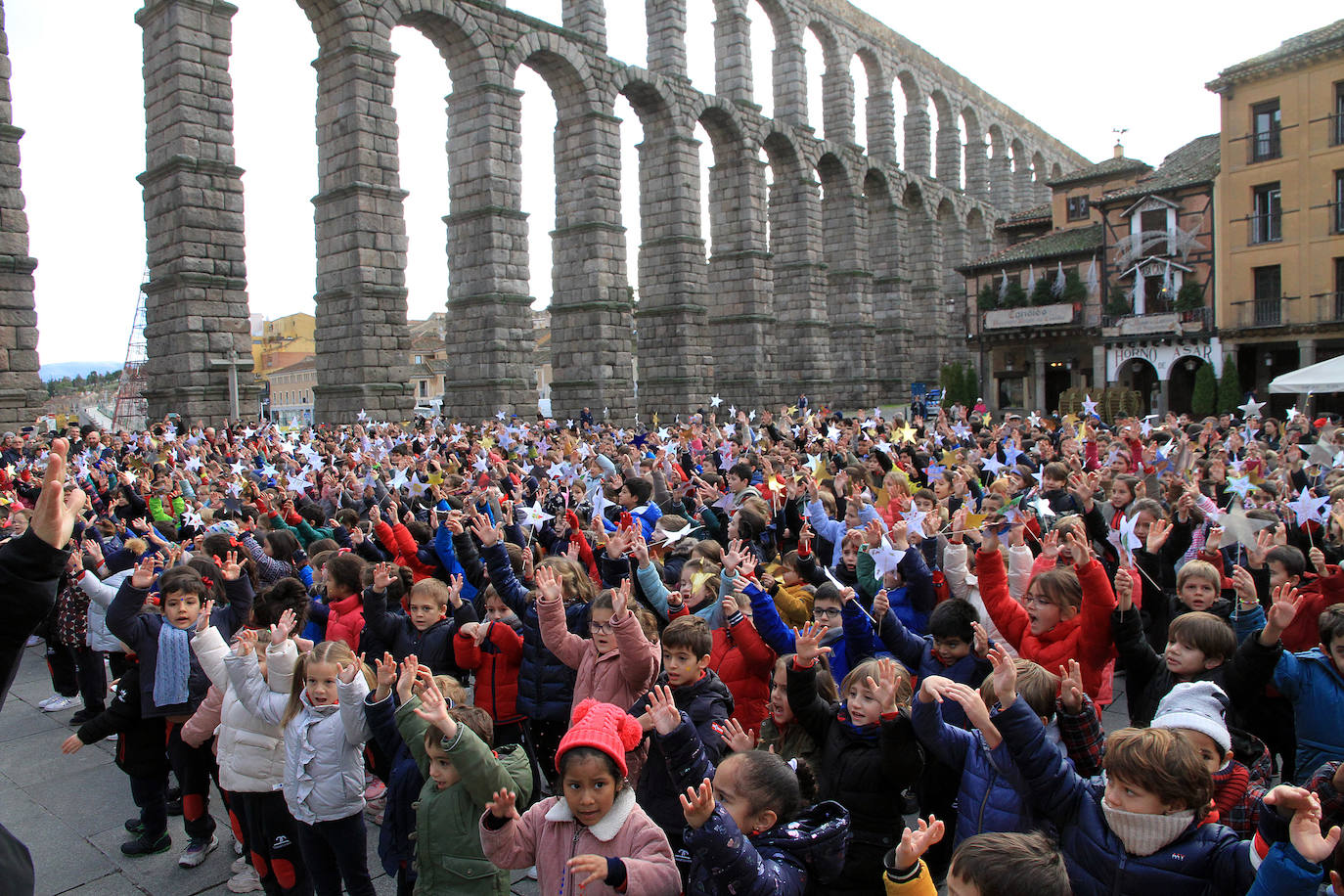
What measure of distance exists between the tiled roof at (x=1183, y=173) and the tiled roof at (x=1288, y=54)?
11.7 feet

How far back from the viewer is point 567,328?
87.3 feet

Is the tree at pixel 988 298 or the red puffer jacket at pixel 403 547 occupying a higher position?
the tree at pixel 988 298

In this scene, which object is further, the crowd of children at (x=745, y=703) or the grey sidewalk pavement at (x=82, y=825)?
the grey sidewalk pavement at (x=82, y=825)

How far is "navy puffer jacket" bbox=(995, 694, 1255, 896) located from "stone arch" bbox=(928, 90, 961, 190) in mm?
49601

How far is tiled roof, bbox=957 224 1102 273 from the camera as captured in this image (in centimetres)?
4038

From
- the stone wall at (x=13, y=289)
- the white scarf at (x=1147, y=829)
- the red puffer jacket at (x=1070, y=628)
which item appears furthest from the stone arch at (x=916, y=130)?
the white scarf at (x=1147, y=829)

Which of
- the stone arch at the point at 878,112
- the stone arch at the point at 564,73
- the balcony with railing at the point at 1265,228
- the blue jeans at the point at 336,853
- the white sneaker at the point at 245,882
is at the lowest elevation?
the white sneaker at the point at 245,882

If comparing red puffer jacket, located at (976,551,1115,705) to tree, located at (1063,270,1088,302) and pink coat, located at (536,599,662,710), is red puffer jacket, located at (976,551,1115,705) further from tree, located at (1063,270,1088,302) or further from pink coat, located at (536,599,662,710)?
tree, located at (1063,270,1088,302)

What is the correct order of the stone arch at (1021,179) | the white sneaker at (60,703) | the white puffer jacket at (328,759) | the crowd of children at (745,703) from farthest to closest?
the stone arch at (1021,179) → the white sneaker at (60,703) → the white puffer jacket at (328,759) → the crowd of children at (745,703)

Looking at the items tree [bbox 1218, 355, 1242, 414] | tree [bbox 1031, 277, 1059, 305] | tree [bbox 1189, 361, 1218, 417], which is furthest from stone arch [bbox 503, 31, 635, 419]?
tree [bbox 1031, 277, 1059, 305]

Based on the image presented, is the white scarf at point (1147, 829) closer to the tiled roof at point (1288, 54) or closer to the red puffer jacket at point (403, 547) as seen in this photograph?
the red puffer jacket at point (403, 547)

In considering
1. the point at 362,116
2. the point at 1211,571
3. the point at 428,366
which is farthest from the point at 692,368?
the point at 428,366

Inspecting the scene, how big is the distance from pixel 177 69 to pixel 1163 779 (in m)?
20.6

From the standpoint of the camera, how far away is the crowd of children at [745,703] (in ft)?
9.09
